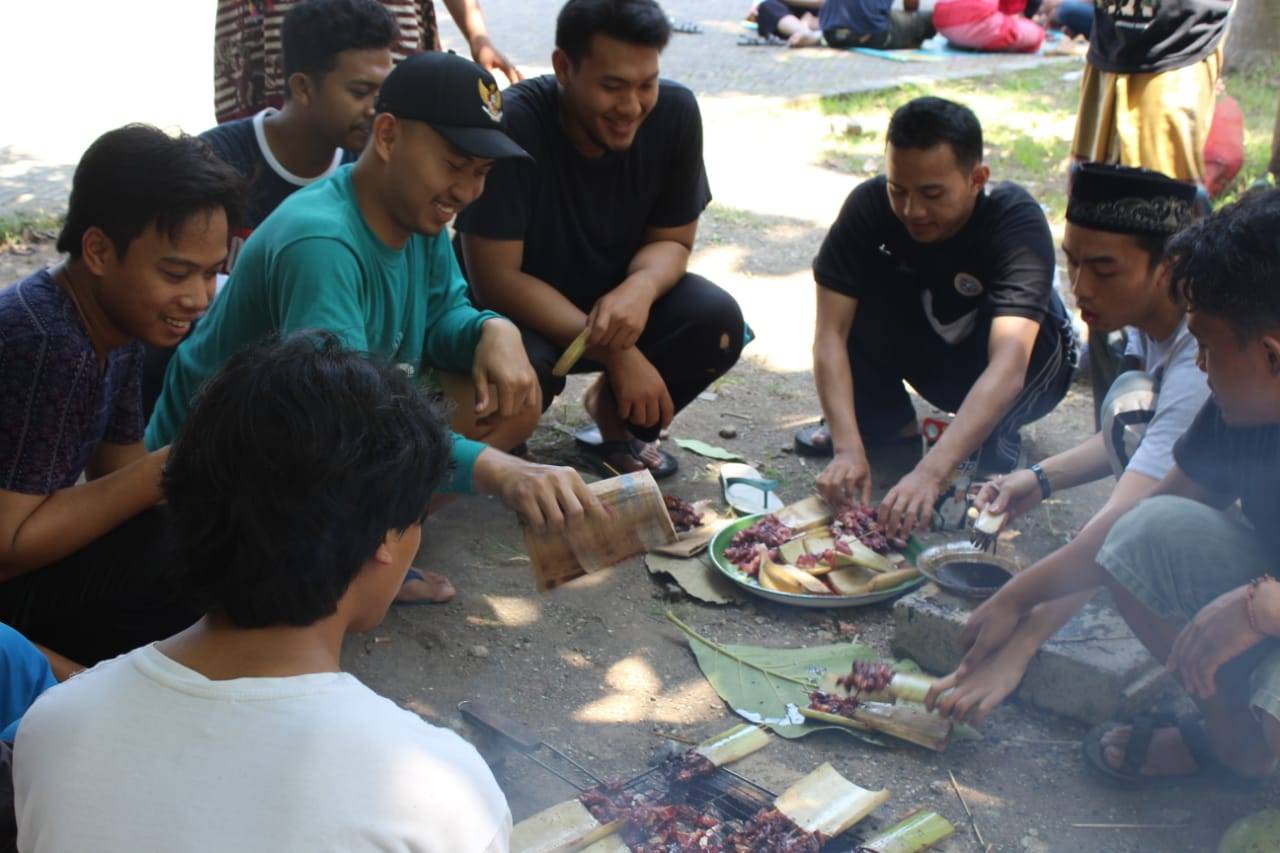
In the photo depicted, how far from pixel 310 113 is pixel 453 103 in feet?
3.53

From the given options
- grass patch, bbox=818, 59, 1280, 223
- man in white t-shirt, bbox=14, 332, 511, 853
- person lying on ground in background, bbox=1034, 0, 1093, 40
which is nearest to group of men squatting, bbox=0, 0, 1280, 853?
man in white t-shirt, bbox=14, 332, 511, 853

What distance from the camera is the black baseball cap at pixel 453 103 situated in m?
3.37

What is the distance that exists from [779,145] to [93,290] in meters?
7.15

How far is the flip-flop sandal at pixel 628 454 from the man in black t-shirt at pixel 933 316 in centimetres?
59

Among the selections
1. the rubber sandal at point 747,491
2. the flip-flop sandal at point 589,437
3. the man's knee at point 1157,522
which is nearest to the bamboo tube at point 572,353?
the flip-flop sandal at point 589,437

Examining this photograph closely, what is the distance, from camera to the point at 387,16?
13.8ft

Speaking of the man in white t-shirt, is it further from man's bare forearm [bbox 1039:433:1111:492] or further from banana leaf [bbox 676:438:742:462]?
banana leaf [bbox 676:438:742:462]

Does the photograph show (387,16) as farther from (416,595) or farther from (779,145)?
(779,145)

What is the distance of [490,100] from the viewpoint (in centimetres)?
344

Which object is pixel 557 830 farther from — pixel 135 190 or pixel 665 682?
pixel 135 190

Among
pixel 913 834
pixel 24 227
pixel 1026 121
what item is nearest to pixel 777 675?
pixel 913 834

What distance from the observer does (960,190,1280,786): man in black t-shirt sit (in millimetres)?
2678

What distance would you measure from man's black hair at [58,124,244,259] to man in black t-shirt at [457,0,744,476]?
155 centimetres

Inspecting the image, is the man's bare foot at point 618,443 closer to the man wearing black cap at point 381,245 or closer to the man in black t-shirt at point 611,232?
the man in black t-shirt at point 611,232
